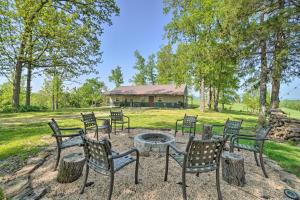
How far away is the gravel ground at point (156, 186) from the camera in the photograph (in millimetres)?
2740

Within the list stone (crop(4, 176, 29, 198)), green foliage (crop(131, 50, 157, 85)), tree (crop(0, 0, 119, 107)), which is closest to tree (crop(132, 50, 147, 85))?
green foliage (crop(131, 50, 157, 85))

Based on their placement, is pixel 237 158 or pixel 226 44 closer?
pixel 237 158

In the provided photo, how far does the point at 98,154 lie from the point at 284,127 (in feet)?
26.8

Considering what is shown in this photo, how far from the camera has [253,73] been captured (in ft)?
33.1

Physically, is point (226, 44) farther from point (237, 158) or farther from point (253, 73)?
point (237, 158)

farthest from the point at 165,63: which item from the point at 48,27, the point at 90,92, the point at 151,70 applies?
the point at 48,27

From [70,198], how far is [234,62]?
10.7 meters

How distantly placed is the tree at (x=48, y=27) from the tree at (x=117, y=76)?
23.3m

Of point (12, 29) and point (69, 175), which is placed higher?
point (12, 29)

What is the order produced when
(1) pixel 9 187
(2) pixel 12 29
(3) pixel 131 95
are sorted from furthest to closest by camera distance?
(3) pixel 131 95
(2) pixel 12 29
(1) pixel 9 187

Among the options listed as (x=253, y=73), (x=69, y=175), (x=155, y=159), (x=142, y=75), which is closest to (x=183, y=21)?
(x=253, y=73)

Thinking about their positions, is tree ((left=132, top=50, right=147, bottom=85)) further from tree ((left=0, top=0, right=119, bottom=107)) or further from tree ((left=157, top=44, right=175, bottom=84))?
tree ((left=0, top=0, right=119, bottom=107))

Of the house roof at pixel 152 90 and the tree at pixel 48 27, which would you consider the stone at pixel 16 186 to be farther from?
the house roof at pixel 152 90

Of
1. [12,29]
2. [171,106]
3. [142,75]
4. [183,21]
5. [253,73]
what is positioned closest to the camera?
[253,73]
